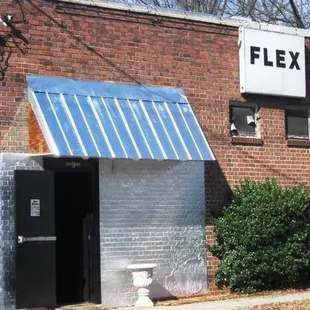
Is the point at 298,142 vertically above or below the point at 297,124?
below

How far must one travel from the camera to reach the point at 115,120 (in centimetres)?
1350

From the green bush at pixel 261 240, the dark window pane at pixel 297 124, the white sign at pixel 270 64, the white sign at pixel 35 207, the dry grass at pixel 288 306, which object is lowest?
the dry grass at pixel 288 306

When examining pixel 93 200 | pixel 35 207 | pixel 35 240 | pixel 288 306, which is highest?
pixel 93 200

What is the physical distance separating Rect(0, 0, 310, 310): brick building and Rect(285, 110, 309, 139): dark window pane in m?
0.32

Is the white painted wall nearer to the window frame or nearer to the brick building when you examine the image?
the brick building

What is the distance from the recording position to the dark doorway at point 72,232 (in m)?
13.9

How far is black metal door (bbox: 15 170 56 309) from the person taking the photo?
1250cm

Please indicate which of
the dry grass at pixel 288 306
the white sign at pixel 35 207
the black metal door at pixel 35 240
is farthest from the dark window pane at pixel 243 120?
the white sign at pixel 35 207

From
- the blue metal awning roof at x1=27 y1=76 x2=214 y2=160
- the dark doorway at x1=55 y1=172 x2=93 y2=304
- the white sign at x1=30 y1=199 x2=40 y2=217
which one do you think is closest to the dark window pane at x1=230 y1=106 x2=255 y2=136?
the blue metal awning roof at x1=27 y1=76 x2=214 y2=160

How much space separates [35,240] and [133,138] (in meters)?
2.53

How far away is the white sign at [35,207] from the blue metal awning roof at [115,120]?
1.04 metres

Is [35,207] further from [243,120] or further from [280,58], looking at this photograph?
[280,58]

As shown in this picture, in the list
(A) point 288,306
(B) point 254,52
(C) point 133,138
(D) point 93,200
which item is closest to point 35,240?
(D) point 93,200

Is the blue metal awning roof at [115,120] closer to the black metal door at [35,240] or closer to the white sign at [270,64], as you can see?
the black metal door at [35,240]
